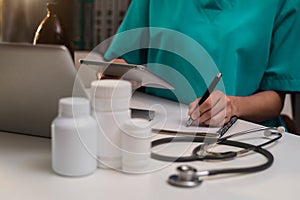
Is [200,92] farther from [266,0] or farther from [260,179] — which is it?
[260,179]

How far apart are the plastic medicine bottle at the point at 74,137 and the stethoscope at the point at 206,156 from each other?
0.39 feet

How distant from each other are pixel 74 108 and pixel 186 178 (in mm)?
173

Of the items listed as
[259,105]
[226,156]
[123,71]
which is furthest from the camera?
[259,105]

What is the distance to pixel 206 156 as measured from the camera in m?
0.66

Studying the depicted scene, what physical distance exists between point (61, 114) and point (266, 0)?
795 mm

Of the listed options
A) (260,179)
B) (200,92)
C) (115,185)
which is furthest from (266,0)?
(115,185)

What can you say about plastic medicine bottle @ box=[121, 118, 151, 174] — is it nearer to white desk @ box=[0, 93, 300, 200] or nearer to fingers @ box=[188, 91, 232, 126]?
white desk @ box=[0, 93, 300, 200]

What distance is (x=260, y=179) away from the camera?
589 mm

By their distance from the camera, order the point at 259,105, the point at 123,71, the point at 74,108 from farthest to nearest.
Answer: the point at 259,105, the point at 123,71, the point at 74,108

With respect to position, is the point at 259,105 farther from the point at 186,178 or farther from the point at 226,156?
the point at 186,178

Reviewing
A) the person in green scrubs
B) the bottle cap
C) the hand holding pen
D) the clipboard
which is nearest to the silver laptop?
the bottle cap

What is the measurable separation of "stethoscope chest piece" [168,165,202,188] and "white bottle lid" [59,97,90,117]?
145 millimetres

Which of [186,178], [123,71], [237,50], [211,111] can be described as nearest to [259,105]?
[237,50]

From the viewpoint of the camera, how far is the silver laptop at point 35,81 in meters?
0.59
